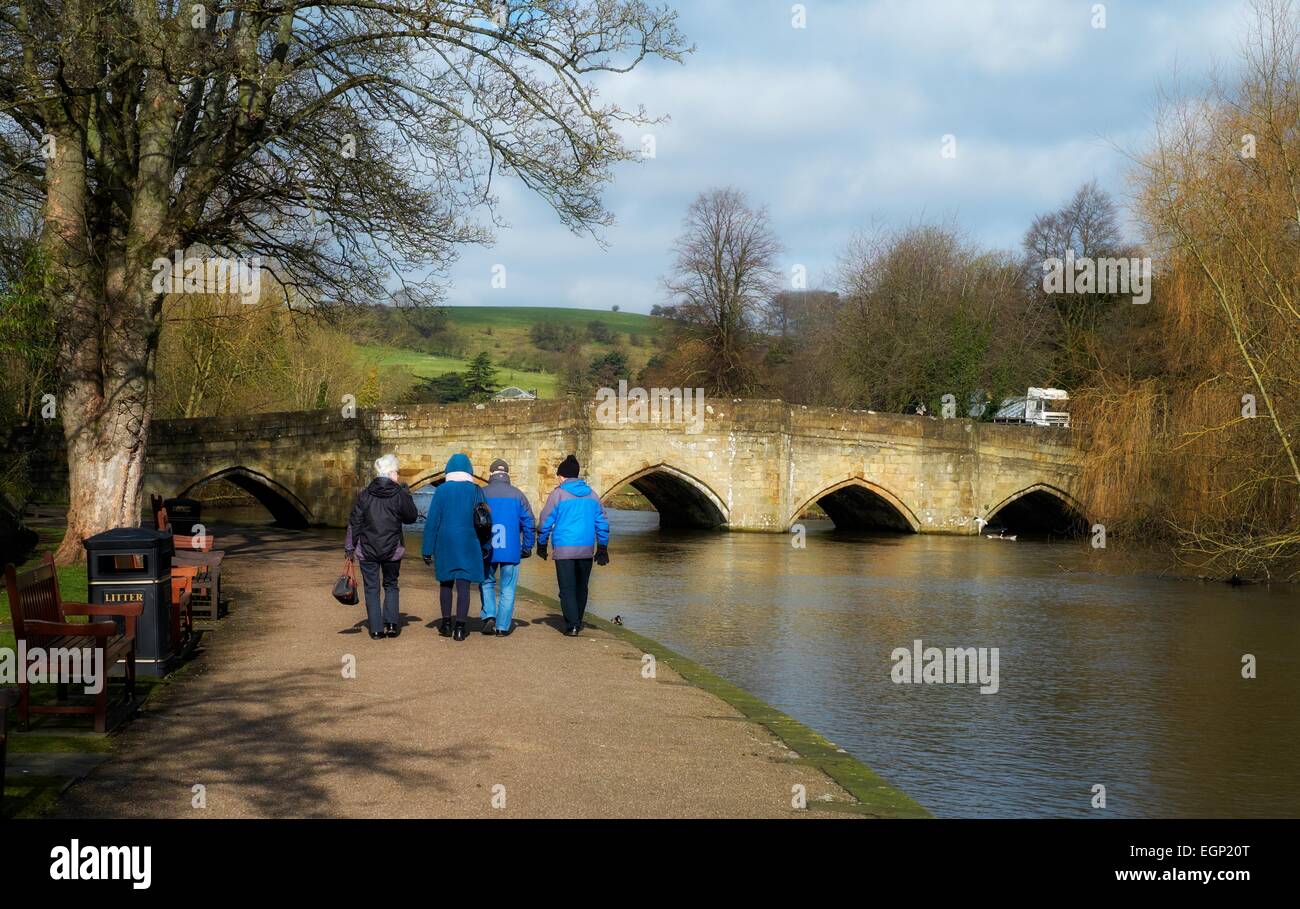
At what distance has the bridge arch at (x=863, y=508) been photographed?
1264 inches

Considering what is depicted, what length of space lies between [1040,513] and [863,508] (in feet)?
19.4

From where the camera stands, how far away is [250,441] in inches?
1045

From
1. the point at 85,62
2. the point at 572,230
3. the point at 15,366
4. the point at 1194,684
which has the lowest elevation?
the point at 1194,684

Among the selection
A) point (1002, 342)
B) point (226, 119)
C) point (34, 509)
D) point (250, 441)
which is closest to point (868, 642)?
point (226, 119)

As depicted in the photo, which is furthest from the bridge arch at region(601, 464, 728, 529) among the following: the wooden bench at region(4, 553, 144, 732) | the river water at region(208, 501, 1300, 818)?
the wooden bench at region(4, 553, 144, 732)

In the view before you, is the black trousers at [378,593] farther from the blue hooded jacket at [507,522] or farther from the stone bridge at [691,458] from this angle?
the stone bridge at [691,458]

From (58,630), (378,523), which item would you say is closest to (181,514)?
(378,523)

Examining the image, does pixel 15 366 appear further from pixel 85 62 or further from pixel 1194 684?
pixel 1194 684

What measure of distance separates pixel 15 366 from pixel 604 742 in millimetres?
14733

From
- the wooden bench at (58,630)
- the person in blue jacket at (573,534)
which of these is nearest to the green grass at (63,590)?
the wooden bench at (58,630)

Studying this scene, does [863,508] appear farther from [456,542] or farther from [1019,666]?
[456,542]

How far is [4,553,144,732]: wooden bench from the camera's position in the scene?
636 cm

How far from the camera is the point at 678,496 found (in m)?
34.2

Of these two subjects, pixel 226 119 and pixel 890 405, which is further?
pixel 890 405
